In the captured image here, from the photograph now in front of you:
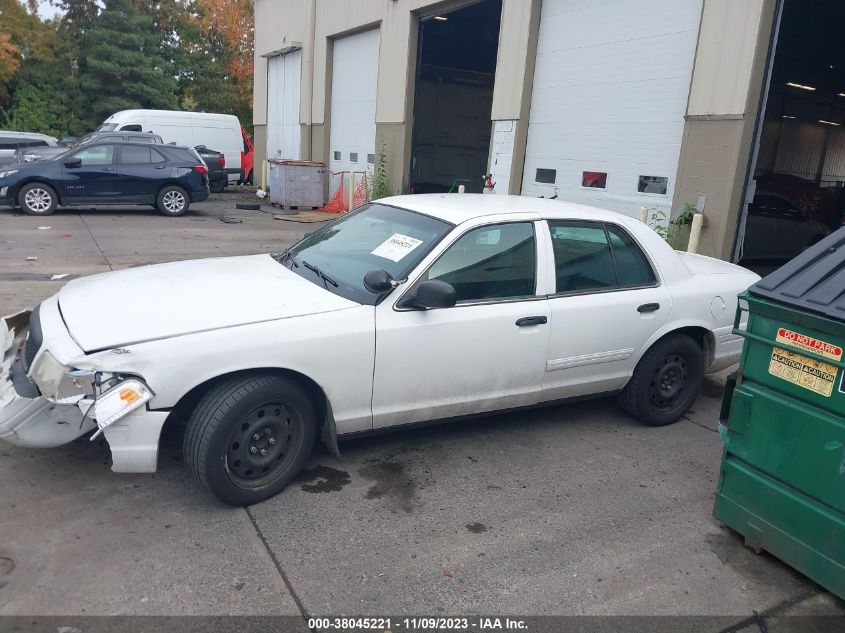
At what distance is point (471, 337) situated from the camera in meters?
3.97

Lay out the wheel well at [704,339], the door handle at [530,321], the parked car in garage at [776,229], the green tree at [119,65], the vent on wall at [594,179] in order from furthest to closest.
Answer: the green tree at [119,65]
the parked car in garage at [776,229]
the vent on wall at [594,179]
the wheel well at [704,339]
the door handle at [530,321]

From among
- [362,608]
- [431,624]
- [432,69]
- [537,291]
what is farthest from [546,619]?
[432,69]

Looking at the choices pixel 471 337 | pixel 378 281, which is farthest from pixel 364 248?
pixel 471 337

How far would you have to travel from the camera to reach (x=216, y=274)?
4191mm

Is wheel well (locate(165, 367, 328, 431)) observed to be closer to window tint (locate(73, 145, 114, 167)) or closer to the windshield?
the windshield

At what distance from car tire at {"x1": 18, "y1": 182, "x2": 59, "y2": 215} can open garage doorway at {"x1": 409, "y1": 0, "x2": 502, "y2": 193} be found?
27.9 feet

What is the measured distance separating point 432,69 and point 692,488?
16610 millimetres

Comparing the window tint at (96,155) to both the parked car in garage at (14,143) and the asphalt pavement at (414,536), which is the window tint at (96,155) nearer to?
the parked car in garage at (14,143)

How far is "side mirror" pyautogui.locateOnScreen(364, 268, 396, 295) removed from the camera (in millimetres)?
3734

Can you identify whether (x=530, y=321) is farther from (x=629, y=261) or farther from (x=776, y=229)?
(x=776, y=229)

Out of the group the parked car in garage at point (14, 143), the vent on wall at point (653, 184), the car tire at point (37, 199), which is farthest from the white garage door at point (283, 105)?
the vent on wall at point (653, 184)

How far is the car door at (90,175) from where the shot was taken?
14.1 meters

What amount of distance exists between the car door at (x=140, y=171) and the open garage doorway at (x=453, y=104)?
6333mm

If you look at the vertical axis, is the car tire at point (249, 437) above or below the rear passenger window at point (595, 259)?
below
